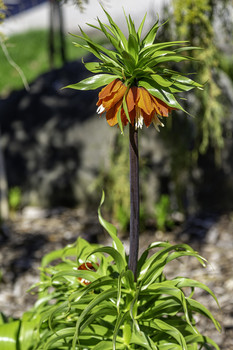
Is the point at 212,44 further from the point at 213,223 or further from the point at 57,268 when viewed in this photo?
the point at 57,268

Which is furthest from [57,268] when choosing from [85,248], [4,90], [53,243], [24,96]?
[4,90]

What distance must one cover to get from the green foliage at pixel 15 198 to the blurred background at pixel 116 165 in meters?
0.01

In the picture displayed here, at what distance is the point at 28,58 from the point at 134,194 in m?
9.31

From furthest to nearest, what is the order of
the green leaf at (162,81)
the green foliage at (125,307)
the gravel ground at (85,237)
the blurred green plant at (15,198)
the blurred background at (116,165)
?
the blurred green plant at (15,198), the blurred background at (116,165), the gravel ground at (85,237), the green foliage at (125,307), the green leaf at (162,81)

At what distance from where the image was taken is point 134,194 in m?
1.51

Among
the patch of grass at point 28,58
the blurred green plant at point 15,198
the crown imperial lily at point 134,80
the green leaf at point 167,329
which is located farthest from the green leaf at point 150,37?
the patch of grass at point 28,58

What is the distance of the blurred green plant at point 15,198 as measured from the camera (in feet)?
13.9

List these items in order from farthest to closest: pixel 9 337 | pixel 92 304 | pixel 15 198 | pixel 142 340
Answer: pixel 15 198, pixel 9 337, pixel 142 340, pixel 92 304

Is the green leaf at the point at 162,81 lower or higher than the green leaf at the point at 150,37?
lower

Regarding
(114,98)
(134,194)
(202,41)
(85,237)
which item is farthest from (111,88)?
(85,237)

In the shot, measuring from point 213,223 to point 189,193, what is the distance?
0.32 meters

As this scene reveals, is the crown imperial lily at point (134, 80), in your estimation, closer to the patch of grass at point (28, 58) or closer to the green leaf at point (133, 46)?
the green leaf at point (133, 46)

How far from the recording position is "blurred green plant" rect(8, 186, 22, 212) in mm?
4238

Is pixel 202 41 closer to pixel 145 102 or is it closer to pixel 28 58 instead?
pixel 145 102
